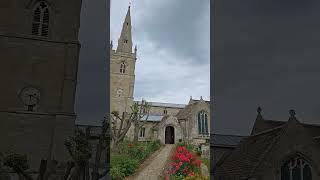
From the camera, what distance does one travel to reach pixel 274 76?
15.8 metres

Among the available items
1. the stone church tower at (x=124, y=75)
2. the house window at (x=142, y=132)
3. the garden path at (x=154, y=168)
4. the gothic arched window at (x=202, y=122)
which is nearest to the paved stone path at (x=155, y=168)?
the garden path at (x=154, y=168)

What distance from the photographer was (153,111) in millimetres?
17344

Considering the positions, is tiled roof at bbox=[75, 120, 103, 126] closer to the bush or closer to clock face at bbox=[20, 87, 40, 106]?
clock face at bbox=[20, 87, 40, 106]

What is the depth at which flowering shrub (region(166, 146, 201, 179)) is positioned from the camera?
43.9 ft

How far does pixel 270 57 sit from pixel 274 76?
0.86 metres

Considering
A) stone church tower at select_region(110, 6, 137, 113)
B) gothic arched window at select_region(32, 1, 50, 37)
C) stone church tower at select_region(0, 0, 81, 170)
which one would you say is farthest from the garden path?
gothic arched window at select_region(32, 1, 50, 37)

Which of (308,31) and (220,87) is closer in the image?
(220,87)

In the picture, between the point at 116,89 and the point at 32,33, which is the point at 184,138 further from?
the point at 32,33

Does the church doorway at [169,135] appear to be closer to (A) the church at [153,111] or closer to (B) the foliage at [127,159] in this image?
(A) the church at [153,111]

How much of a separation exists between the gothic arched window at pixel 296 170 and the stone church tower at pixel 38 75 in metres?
7.38

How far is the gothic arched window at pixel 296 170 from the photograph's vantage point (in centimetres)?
1212

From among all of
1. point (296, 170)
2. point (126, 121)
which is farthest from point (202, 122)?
point (296, 170)

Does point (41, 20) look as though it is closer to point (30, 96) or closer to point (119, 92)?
point (30, 96)

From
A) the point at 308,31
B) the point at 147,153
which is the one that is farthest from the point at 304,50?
the point at 147,153
